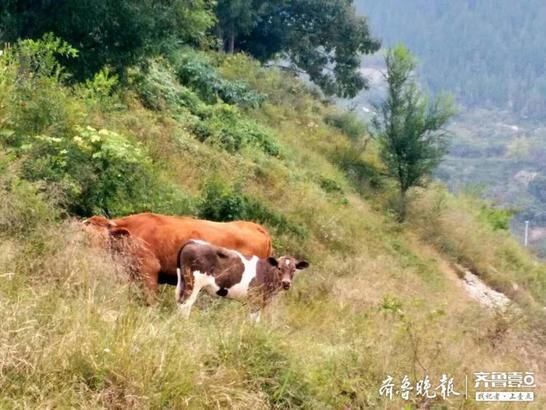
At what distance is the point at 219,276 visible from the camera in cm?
629

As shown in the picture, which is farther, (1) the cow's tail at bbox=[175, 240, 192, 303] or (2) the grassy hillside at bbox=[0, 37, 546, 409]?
(1) the cow's tail at bbox=[175, 240, 192, 303]

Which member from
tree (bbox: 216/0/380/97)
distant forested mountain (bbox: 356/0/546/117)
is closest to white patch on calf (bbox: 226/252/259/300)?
tree (bbox: 216/0/380/97)

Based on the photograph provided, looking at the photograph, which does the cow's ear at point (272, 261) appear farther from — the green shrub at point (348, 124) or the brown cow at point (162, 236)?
the green shrub at point (348, 124)

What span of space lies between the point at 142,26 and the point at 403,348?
7.38m

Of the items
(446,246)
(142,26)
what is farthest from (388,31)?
(142,26)

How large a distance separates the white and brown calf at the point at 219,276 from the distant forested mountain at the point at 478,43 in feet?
313

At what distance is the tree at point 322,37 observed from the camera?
2823 centimetres

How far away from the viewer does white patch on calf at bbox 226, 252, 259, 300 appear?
644 centimetres

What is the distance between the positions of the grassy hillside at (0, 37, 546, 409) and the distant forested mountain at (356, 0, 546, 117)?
289ft

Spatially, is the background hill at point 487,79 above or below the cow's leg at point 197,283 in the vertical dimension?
above

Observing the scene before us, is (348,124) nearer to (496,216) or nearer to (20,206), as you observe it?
(496,216)

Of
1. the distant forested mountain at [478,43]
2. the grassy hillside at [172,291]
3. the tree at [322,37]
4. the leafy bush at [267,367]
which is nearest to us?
the grassy hillside at [172,291]

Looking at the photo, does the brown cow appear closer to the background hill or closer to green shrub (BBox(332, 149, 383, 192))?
green shrub (BBox(332, 149, 383, 192))

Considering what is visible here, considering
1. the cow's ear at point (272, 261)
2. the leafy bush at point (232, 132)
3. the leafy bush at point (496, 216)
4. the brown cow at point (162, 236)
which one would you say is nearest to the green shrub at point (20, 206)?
the brown cow at point (162, 236)
